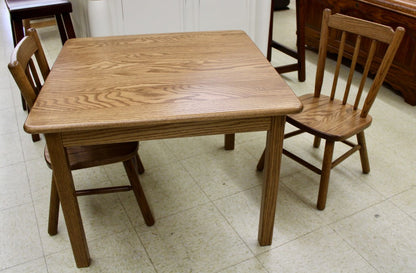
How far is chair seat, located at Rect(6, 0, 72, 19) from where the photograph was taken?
227cm

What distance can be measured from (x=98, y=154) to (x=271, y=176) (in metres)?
0.74

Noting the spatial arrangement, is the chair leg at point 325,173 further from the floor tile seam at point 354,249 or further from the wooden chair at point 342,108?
the floor tile seam at point 354,249

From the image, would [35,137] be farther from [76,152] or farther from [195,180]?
[195,180]

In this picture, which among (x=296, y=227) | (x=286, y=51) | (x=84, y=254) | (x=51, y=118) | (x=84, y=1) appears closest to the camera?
(x=51, y=118)

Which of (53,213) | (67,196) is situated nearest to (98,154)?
(67,196)

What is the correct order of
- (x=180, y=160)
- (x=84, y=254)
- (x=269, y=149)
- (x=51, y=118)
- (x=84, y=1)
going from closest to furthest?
1. (x=51, y=118)
2. (x=269, y=149)
3. (x=84, y=254)
4. (x=180, y=160)
5. (x=84, y=1)

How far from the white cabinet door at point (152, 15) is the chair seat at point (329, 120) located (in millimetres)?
1229

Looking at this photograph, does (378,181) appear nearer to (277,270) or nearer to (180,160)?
(277,270)

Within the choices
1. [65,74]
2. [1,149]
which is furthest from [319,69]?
[1,149]

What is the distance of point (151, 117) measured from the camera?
120 cm

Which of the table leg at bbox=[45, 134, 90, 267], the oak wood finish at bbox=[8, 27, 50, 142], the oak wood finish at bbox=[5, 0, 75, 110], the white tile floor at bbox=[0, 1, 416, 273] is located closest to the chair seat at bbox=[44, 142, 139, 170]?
the table leg at bbox=[45, 134, 90, 267]

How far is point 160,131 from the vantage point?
1295 mm

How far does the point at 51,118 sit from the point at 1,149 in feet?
4.82

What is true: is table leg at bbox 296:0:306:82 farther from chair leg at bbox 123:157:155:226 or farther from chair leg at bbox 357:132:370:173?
chair leg at bbox 123:157:155:226
